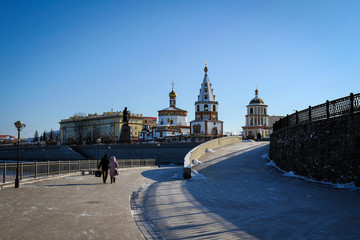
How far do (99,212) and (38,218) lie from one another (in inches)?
60.2

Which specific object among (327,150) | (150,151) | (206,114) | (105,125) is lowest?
(150,151)

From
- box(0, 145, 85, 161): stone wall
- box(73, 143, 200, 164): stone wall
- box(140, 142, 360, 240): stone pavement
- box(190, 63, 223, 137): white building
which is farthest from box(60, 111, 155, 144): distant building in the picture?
box(140, 142, 360, 240): stone pavement

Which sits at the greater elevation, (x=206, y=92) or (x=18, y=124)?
(x=206, y=92)

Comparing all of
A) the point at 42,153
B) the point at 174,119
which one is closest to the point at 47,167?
the point at 42,153

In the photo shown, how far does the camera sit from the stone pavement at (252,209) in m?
6.60

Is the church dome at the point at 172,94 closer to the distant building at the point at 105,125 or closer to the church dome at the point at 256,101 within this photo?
the distant building at the point at 105,125

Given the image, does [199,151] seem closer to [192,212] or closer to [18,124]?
[18,124]

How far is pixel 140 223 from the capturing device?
24.4ft

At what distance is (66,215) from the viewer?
8.03 m

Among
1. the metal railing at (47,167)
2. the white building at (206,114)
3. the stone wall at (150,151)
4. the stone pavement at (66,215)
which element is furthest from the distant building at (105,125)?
the stone pavement at (66,215)

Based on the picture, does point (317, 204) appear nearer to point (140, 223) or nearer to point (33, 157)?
point (140, 223)

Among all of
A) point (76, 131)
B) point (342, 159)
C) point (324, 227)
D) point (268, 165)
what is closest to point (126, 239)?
point (324, 227)

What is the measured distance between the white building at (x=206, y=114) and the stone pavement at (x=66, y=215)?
65.2m

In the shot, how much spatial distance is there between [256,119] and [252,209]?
74.9 metres
